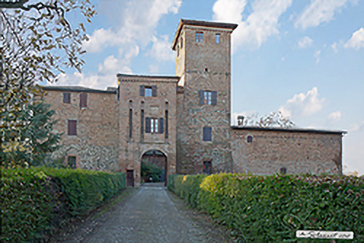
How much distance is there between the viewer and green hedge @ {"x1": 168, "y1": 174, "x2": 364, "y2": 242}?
13.2 ft

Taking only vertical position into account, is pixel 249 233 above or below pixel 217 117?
below

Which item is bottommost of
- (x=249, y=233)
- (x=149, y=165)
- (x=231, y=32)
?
(x=149, y=165)

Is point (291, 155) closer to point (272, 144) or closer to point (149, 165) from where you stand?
point (272, 144)

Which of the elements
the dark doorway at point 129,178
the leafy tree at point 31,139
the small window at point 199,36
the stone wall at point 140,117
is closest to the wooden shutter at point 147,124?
the stone wall at point 140,117

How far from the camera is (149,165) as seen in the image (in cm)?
3872

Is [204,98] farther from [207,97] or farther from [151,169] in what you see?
[151,169]

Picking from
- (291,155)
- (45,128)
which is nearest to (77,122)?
(45,128)

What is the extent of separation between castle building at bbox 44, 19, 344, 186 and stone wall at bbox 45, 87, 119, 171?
8cm

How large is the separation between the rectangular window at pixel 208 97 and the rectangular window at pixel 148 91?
13.2 ft

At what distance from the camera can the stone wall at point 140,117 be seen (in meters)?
26.8

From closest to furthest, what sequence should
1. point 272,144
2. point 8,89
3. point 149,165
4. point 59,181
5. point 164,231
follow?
point 8,89 < point 59,181 < point 164,231 < point 272,144 < point 149,165

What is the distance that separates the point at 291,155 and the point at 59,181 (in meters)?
25.0

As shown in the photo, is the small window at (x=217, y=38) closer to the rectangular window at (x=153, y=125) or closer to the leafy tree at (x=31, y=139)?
the rectangular window at (x=153, y=125)

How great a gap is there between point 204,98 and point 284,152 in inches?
325
